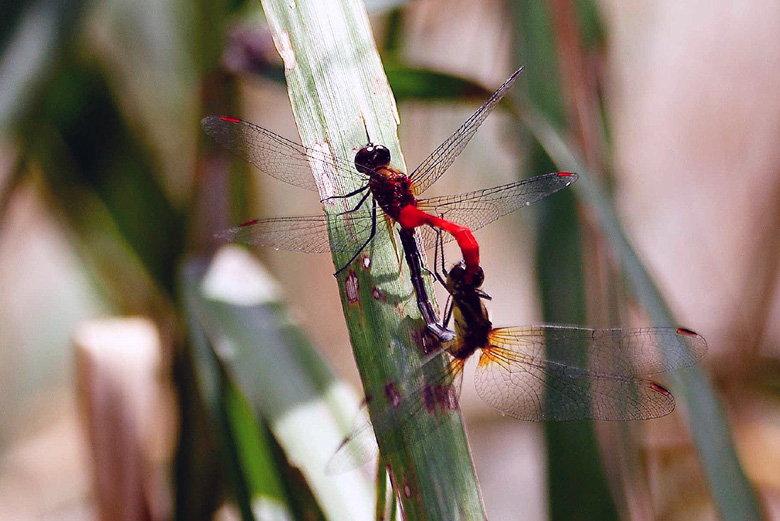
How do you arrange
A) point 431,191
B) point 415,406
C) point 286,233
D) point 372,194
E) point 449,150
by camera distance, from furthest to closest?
point 431,191 → point 449,150 → point 286,233 → point 372,194 → point 415,406

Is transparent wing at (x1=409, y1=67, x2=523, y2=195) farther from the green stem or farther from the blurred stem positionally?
the blurred stem

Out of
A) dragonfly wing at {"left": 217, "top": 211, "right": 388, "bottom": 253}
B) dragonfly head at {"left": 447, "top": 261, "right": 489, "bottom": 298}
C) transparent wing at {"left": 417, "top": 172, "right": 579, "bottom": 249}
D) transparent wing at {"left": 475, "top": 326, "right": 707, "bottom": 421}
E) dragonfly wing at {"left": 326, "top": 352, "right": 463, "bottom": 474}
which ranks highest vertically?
transparent wing at {"left": 417, "top": 172, "right": 579, "bottom": 249}

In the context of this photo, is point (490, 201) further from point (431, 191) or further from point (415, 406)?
point (431, 191)

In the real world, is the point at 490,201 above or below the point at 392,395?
above

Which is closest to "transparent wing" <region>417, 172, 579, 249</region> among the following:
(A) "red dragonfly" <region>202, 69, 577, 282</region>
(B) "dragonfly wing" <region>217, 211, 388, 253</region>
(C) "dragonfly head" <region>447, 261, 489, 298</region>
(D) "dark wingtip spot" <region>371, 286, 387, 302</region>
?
(A) "red dragonfly" <region>202, 69, 577, 282</region>

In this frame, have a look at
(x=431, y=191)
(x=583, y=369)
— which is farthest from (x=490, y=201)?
(x=431, y=191)

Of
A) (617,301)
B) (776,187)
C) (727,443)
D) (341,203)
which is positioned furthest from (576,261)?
(776,187)
